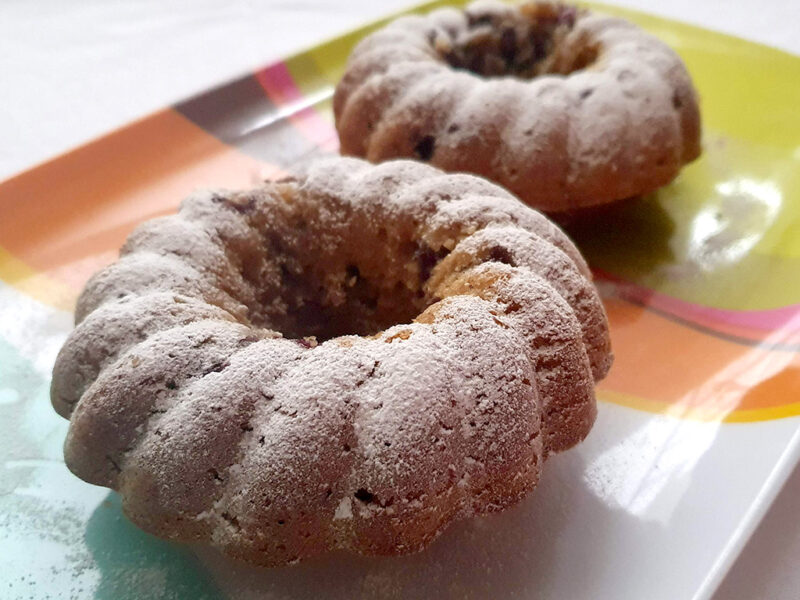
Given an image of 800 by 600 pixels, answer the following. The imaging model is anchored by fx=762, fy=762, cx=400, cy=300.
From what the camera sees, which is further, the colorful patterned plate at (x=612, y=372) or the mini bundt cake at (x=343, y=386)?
the colorful patterned plate at (x=612, y=372)

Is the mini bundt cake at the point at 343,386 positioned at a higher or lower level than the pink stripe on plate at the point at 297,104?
higher

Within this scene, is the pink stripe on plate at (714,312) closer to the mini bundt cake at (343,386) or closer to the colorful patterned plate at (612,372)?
the colorful patterned plate at (612,372)

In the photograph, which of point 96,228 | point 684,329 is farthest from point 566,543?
point 96,228

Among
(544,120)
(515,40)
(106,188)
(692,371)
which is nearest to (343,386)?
(692,371)

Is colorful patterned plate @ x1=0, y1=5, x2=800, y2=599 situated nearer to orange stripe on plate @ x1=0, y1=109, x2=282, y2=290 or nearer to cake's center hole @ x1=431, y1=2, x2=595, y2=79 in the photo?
orange stripe on plate @ x1=0, y1=109, x2=282, y2=290

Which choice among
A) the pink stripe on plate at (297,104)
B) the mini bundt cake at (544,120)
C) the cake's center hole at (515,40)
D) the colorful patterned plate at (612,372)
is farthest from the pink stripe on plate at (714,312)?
the pink stripe on plate at (297,104)

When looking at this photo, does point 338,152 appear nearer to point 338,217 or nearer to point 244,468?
point 338,217
